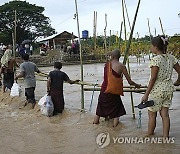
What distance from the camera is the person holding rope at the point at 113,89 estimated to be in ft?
20.6

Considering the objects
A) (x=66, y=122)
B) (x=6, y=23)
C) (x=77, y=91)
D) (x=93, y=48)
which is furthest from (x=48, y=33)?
(x=66, y=122)

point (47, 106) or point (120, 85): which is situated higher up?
point (120, 85)

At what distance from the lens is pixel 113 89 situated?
6344 millimetres

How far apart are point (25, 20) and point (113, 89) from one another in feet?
148

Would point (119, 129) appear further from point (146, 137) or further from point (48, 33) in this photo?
point (48, 33)

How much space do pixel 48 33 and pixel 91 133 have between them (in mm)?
46497

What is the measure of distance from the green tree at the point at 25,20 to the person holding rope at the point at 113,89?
41050 millimetres

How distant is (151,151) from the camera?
5.04 metres

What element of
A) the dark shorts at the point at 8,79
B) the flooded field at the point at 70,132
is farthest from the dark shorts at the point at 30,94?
the dark shorts at the point at 8,79

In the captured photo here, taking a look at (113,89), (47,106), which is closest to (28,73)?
(47,106)

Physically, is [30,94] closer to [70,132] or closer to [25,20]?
[70,132]

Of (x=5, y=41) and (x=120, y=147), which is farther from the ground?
(x=5, y=41)

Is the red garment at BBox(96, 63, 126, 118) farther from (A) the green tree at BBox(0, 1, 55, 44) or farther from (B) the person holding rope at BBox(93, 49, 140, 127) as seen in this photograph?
(A) the green tree at BBox(0, 1, 55, 44)

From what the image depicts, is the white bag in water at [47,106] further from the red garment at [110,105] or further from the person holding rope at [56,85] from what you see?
the red garment at [110,105]
